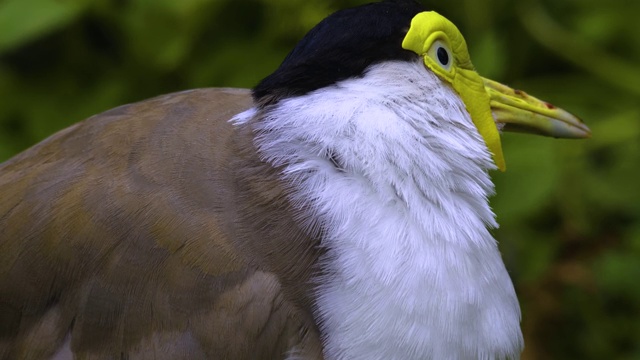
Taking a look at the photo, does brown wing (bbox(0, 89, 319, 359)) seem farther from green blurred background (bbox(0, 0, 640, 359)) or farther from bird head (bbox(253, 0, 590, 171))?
green blurred background (bbox(0, 0, 640, 359))

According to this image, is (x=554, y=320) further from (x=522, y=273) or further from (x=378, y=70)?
(x=378, y=70)

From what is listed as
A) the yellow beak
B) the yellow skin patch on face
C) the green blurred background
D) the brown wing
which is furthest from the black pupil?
the green blurred background

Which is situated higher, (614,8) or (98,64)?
(98,64)

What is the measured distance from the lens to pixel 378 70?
178cm

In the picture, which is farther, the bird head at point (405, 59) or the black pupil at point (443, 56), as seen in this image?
the black pupil at point (443, 56)

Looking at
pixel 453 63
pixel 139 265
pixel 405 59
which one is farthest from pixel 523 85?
pixel 139 265

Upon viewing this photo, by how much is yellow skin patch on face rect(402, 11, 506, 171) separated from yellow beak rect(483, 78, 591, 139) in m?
0.03

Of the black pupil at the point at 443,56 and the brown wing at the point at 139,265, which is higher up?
the black pupil at the point at 443,56

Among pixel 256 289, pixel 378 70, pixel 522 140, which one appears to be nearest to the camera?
pixel 256 289

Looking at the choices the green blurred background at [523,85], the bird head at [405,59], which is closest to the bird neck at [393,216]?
the bird head at [405,59]

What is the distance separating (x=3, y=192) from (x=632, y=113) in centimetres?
197

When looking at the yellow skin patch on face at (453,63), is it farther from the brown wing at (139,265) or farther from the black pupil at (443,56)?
the brown wing at (139,265)

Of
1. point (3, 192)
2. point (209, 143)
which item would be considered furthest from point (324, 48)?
point (3, 192)

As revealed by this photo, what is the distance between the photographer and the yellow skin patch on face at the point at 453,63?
6.09 ft
